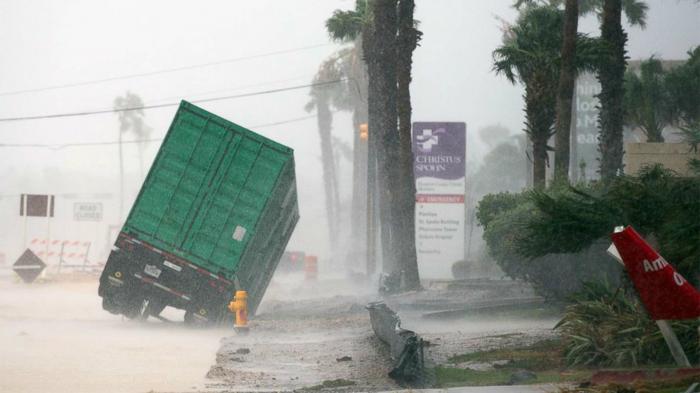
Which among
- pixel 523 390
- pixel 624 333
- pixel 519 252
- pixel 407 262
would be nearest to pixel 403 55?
pixel 407 262

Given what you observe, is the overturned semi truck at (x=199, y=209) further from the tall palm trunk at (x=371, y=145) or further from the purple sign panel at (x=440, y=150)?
the purple sign panel at (x=440, y=150)

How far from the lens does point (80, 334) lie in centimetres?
2403

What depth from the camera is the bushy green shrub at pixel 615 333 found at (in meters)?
15.4

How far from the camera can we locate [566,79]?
31.0 m

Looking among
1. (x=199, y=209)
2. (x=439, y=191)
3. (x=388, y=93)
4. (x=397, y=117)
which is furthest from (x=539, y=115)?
(x=199, y=209)

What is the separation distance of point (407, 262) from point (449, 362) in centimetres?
1844

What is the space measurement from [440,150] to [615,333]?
2643 centimetres

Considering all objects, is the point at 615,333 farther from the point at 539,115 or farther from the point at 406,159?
the point at 406,159

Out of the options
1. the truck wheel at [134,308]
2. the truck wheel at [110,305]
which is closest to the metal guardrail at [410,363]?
the truck wheel at [134,308]

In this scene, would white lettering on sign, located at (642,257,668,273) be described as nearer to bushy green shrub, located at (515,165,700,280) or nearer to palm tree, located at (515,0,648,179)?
bushy green shrub, located at (515,165,700,280)

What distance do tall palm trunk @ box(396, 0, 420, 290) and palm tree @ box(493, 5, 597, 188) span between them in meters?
3.46

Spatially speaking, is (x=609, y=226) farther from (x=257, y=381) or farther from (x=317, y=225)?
(x=317, y=225)

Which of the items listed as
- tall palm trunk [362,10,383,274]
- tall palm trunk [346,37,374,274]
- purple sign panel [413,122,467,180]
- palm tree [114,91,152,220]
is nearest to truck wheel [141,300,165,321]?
tall palm trunk [362,10,383,274]

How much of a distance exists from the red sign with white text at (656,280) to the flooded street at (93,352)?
5481mm
